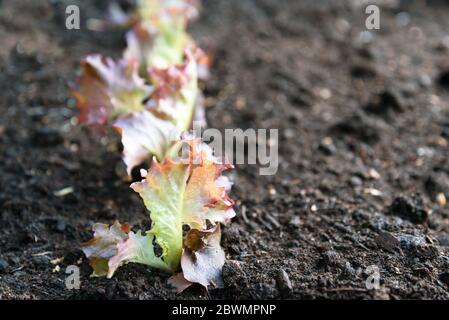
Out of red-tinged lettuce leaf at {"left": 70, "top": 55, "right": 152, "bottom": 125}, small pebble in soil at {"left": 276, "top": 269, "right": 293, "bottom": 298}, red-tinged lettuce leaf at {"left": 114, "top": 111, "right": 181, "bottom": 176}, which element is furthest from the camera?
red-tinged lettuce leaf at {"left": 70, "top": 55, "right": 152, "bottom": 125}

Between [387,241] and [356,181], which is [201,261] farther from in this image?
[356,181]

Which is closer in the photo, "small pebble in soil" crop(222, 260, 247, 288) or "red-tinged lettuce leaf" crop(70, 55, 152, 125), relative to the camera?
"small pebble in soil" crop(222, 260, 247, 288)

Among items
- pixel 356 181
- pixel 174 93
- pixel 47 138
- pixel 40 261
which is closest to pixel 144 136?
pixel 174 93

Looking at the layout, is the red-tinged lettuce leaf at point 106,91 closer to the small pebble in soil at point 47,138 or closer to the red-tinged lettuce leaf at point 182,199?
the small pebble in soil at point 47,138

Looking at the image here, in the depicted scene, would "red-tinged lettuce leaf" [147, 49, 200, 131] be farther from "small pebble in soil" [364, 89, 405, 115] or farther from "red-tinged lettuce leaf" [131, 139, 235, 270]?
"small pebble in soil" [364, 89, 405, 115]

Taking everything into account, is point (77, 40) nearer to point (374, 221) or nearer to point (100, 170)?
point (100, 170)

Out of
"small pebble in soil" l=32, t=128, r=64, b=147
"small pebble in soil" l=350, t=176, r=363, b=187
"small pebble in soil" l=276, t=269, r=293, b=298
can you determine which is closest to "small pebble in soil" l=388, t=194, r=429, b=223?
"small pebble in soil" l=350, t=176, r=363, b=187
